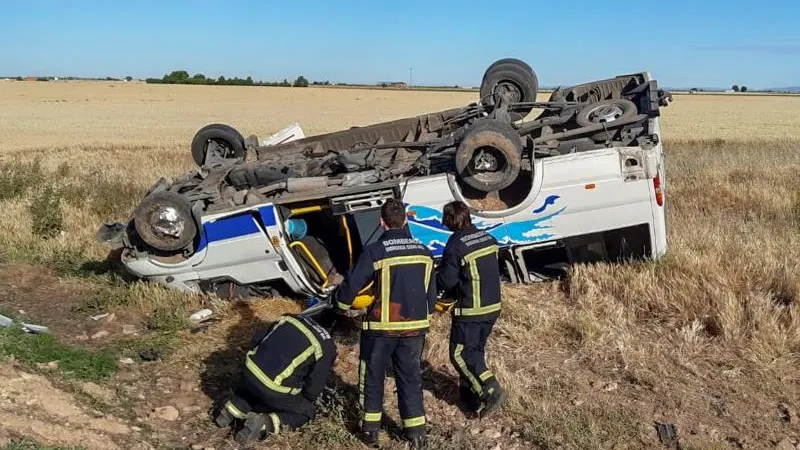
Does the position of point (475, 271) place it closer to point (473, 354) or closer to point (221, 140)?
point (473, 354)

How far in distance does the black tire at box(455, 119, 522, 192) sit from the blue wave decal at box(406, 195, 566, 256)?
0.32 meters

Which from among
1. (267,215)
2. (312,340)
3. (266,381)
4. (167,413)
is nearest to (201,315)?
(267,215)

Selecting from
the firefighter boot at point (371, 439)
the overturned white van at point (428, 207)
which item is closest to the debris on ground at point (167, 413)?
the firefighter boot at point (371, 439)

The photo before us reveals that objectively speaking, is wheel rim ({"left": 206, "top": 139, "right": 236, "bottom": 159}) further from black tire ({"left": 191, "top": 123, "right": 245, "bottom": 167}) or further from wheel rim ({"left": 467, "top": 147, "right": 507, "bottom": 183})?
wheel rim ({"left": 467, "top": 147, "right": 507, "bottom": 183})

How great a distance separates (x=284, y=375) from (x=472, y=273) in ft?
3.84

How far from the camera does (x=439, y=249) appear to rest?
561 centimetres

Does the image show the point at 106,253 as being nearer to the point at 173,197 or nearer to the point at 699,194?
the point at 173,197

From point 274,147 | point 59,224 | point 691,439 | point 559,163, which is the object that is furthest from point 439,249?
point 59,224

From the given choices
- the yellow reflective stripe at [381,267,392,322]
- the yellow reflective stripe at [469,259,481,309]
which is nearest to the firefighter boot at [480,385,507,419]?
the yellow reflective stripe at [469,259,481,309]

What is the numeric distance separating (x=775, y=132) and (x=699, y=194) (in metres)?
18.9

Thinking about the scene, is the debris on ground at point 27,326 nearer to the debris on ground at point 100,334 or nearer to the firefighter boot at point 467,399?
the debris on ground at point 100,334

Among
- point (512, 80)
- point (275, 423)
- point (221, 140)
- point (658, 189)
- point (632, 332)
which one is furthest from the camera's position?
point (512, 80)

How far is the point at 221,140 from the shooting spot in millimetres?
7852

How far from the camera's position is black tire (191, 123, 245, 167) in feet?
25.6
